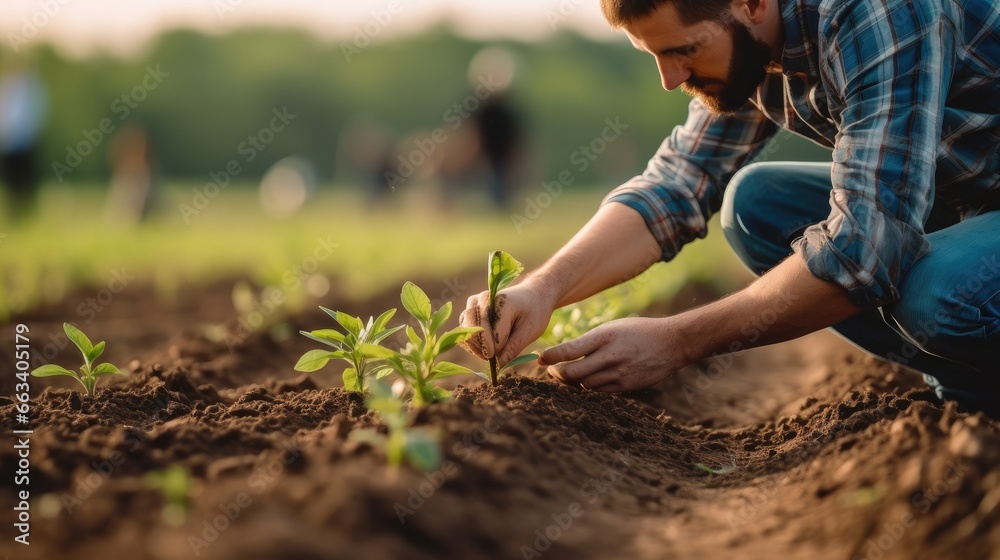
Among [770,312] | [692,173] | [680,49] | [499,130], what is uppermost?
[499,130]

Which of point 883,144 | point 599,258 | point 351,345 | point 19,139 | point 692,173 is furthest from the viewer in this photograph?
point 19,139

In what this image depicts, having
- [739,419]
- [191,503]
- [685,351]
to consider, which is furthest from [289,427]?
[739,419]

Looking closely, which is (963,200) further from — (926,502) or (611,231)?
(926,502)

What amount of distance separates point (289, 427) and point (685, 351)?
1058 mm

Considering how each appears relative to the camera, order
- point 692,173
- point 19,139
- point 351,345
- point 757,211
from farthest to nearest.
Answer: point 19,139
point 757,211
point 692,173
point 351,345

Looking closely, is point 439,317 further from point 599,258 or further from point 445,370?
point 599,258

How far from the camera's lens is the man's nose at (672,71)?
7.84 feet

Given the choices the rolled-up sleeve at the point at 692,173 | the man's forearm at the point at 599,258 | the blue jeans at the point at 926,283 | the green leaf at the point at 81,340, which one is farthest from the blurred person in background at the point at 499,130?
the green leaf at the point at 81,340

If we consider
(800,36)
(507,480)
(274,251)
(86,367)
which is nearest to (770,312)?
(800,36)

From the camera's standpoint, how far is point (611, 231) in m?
2.70

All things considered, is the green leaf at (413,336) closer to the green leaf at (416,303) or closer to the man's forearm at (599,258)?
the green leaf at (416,303)

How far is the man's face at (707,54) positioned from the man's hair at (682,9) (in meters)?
0.01

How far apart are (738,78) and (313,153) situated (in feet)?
97.0

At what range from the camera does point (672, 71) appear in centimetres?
240
